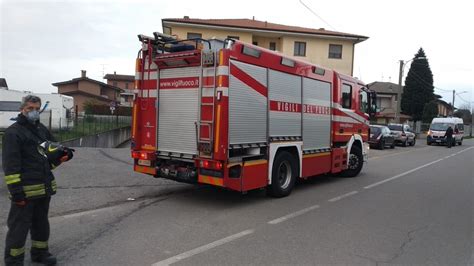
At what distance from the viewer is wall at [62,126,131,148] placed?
22.8 metres

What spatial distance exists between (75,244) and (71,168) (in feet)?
21.5

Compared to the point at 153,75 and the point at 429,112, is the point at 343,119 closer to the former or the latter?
the point at 153,75

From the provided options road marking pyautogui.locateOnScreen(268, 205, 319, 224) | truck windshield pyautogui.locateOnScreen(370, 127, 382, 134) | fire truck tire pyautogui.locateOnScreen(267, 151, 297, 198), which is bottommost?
road marking pyautogui.locateOnScreen(268, 205, 319, 224)

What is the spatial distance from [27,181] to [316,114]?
282 inches

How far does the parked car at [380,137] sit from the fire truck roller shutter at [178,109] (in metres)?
21.5

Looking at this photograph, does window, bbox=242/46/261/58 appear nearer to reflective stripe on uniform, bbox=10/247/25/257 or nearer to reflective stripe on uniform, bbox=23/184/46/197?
reflective stripe on uniform, bbox=23/184/46/197

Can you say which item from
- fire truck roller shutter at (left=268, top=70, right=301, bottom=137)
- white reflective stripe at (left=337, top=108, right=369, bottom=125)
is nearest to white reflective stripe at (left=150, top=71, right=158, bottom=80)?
fire truck roller shutter at (left=268, top=70, right=301, bottom=137)

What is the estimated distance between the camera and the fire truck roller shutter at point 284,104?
8570 millimetres

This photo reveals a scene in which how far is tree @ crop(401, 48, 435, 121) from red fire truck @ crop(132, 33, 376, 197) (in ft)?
214

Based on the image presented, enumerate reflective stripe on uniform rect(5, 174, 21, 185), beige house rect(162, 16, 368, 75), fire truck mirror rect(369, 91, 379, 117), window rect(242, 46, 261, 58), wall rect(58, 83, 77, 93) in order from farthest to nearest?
wall rect(58, 83, 77, 93) → beige house rect(162, 16, 368, 75) → fire truck mirror rect(369, 91, 379, 117) → window rect(242, 46, 261, 58) → reflective stripe on uniform rect(5, 174, 21, 185)

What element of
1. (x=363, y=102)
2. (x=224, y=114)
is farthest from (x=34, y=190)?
(x=363, y=102)

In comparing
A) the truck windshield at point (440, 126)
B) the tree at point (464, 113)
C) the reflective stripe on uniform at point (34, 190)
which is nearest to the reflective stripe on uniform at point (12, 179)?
the reflective stripe on uniform at point (34, 190)

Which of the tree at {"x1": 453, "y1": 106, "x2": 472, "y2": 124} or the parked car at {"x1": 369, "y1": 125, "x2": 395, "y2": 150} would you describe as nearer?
the parked car at {"x1": 369, "y1": 125, "x2": 395, "y2": 150}

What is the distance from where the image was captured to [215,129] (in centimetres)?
737
